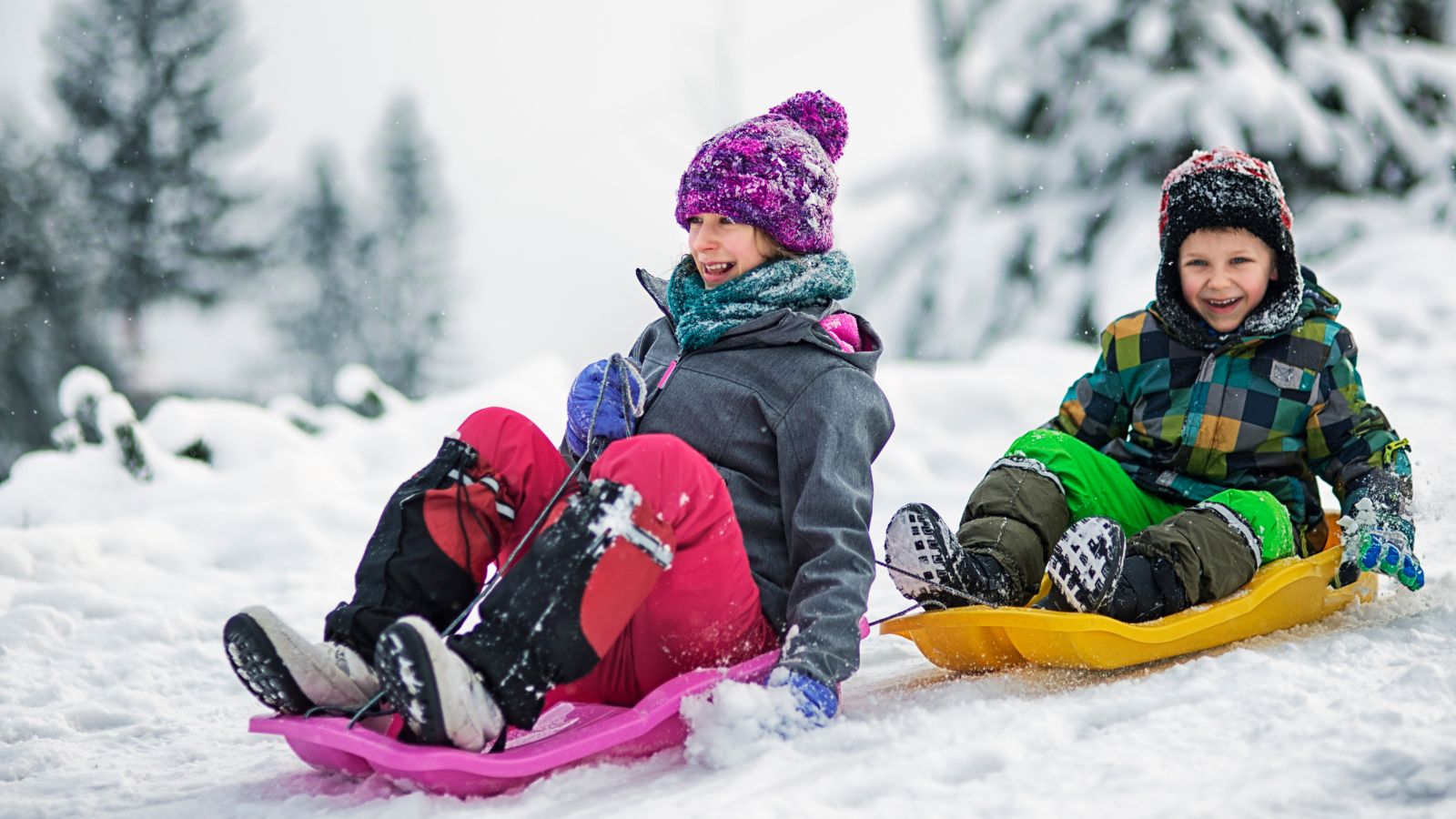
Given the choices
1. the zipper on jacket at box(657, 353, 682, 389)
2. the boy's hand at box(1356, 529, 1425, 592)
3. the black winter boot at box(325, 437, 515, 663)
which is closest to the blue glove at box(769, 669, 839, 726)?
the black winter boot at box(325, 437, 515, 663)

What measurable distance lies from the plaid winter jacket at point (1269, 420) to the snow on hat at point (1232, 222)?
1.2 inches

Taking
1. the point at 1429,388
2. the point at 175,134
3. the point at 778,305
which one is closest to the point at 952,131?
the point at 1429,388

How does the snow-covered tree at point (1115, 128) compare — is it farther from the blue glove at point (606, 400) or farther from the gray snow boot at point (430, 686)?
the gray snow boot at point (430, 686)

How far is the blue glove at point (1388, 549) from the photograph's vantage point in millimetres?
1921

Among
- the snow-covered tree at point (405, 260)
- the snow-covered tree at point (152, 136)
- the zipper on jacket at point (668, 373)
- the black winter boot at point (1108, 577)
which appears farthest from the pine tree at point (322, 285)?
the black winter boot at point (1108, 577)

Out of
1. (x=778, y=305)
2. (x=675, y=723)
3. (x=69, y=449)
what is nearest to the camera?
(x=675, y=723)

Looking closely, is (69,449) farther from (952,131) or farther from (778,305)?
(952,131)

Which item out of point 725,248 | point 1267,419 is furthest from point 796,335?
point 1267,419

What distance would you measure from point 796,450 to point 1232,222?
1116mm

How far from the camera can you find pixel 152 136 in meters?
18.1

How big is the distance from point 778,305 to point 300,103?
83.6ft

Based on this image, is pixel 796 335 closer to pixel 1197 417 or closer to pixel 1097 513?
pixel 1097 513

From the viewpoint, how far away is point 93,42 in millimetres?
18109

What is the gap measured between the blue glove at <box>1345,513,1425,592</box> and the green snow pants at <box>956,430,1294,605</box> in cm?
13
